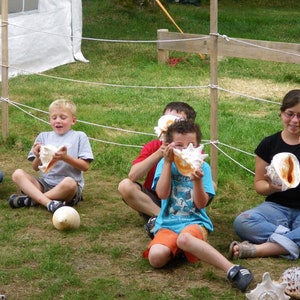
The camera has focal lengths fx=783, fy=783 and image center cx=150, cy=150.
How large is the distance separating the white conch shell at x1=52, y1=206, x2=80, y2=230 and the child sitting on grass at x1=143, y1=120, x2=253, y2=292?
0.71 meters

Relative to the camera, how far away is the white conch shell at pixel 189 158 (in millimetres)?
4289

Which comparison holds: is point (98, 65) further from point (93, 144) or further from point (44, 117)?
point (93, 144)

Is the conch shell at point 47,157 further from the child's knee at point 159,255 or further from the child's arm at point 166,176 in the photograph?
the child's knee at point 159,255

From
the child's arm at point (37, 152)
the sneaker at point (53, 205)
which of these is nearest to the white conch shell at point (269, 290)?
the sneaker at point (53, 205)

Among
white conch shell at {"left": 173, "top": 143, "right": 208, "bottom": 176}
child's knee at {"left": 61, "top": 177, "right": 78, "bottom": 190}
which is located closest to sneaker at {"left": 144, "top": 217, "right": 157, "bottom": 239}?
white conch shell at {"left": 173, "top": 143, "right": 208, "bottom": 176}

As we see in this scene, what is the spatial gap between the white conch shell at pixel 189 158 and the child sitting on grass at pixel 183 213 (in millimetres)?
33

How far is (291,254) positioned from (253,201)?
1204 mm

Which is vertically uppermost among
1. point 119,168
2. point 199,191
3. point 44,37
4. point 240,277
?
point 199,191

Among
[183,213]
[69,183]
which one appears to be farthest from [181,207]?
[69,183]

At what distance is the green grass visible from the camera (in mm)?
4246

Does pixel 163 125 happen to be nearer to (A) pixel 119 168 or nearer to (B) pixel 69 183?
(B) pixel 69 183

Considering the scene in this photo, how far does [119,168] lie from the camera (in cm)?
660

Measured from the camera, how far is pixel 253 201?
18.8 ft

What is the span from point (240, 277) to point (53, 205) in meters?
1.78
